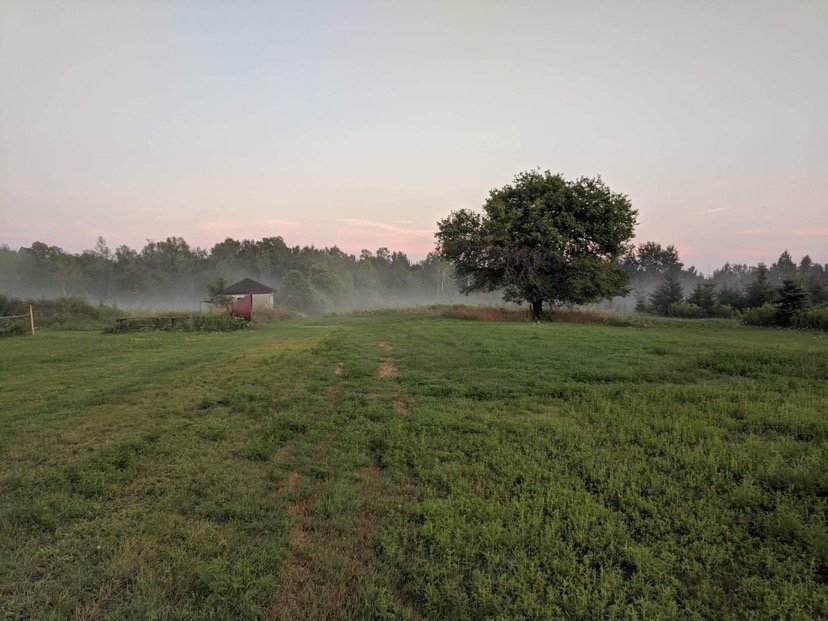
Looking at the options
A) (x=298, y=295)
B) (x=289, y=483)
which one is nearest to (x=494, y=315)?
(x=289, y=483)

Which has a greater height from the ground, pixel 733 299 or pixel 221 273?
pixel 221 273

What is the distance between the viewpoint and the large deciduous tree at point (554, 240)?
71.7 feet

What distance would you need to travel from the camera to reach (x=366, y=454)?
445 cm

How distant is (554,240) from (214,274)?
96.1 metres

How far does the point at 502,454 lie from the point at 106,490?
4.11 meters

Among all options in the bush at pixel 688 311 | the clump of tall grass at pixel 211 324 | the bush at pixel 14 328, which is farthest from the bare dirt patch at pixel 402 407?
the bush at pixel 688 311

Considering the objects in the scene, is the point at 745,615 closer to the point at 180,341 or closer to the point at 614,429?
the point at 614,429

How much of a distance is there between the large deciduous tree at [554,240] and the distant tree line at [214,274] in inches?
1612

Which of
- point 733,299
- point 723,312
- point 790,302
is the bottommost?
point 723,312

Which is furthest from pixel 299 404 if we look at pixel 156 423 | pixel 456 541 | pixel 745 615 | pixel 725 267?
pixel 725 267

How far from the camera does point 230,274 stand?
96312mm

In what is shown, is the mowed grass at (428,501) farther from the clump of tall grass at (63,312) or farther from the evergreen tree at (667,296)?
the evergreen tree at (667,296)

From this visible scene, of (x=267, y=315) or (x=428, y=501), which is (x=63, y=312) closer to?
(x=267, y=315)

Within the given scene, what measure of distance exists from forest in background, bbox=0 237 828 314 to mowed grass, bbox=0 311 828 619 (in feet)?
204
